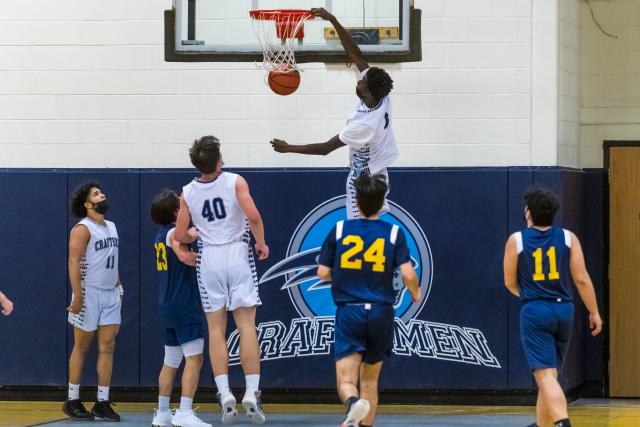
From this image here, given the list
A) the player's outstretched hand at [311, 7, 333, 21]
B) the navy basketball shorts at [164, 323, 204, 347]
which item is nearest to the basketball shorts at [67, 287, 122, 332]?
the navy basketball shorts at [164, 323, 204, 347]

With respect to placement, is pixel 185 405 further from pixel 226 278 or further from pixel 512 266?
pixel 512 266

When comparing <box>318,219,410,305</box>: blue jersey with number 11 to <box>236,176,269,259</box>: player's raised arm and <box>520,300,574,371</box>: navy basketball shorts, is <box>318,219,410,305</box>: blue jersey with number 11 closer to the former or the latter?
<box>520,300,574,371</box>: navy basketball shorts

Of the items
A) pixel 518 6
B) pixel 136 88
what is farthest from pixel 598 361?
pixel 136 88

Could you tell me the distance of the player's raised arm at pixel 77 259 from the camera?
11.5m

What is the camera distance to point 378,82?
36.4 ft

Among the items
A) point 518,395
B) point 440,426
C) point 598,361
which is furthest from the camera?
point 598,361

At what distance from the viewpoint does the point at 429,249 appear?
12.4 meters

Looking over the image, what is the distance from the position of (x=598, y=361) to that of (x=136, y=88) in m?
5.65

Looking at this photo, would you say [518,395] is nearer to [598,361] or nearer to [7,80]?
[598,361]

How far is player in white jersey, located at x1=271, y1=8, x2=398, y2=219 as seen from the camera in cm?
1116

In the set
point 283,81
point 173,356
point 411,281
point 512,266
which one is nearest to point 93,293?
point 173,356

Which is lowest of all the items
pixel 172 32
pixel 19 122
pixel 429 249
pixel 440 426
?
pixel 440 426

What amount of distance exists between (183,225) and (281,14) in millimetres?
2685

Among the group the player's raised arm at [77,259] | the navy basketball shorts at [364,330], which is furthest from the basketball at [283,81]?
the navy basketball shorts at [364,330]
